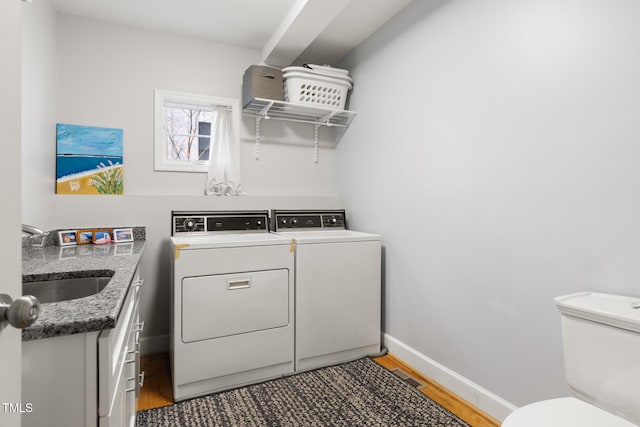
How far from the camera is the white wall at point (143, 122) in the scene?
7.86ft

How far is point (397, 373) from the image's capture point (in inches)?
91.7

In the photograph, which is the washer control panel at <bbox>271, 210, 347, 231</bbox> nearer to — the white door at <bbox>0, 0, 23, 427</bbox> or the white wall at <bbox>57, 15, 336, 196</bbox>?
the white wall at <bbox>57, 15, 336, 196</bbox>

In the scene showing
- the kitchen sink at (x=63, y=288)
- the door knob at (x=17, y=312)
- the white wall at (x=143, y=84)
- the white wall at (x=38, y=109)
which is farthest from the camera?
the white wall at (x=143, y=84)

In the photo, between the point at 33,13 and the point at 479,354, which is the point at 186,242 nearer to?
the point at 33,13

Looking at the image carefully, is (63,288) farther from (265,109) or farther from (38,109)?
(265,109)

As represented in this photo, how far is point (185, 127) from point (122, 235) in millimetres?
1031

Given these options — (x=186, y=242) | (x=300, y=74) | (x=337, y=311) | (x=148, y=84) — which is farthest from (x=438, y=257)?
(x=148, y=84)

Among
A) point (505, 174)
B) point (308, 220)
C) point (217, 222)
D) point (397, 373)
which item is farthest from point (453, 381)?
point (217, 222)

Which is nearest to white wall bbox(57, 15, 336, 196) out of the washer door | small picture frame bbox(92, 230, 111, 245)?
small picture frame bbox(92, 230, 111, 245)

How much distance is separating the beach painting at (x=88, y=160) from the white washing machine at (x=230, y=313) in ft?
2.58

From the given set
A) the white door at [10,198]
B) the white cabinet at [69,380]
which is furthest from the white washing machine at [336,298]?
the white door at [10,198]

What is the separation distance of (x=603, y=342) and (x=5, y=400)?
1.60 m

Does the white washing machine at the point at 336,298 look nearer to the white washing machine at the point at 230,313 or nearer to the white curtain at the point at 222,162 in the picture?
the white washing machine at the point at 230,313

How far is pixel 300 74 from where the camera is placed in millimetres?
2799
